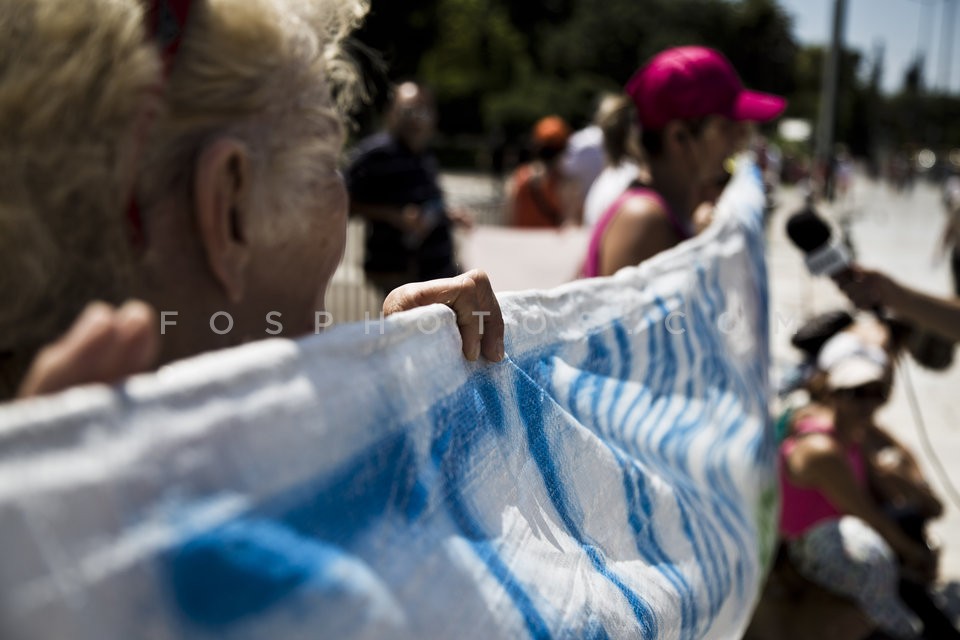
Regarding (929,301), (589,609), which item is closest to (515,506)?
(589,609)

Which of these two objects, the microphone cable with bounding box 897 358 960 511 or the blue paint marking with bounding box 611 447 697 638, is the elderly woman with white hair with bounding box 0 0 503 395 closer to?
the blue paint marking with bounding box 611 447 697 638

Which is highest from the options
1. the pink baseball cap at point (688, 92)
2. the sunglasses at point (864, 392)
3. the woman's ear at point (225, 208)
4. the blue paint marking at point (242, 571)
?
the woman's ear at point (225, 208)

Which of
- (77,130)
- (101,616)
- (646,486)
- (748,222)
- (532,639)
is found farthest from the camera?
(748,222)

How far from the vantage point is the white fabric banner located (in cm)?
64

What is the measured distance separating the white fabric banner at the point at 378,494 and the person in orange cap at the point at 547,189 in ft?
20.2

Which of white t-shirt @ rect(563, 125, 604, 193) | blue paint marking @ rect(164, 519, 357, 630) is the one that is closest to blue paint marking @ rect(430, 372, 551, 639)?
blue paint marking @ rect(164, 519, 357, 630)

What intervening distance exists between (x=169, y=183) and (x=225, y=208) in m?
0.06

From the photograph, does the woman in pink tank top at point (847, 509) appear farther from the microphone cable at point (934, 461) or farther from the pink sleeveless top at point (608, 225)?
the pink sleeveless top at point (608, 225)

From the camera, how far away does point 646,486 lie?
159 centimetres

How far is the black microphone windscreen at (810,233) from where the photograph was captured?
351 cm

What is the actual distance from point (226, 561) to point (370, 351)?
0.93 feet

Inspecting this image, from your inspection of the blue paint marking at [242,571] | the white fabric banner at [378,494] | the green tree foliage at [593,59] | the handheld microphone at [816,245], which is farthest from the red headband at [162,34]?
the green tree foliage at [593,59]

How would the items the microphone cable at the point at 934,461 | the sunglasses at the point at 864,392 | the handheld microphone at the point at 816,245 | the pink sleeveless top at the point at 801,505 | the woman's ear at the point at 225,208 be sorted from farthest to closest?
the microphone cable at the point at 934,461 → the sunglasses at the point at 864,392 → the pink sleeveless top at the point at 801,505 → the handheld microphone at the point at 816,245 → the woman's ear at the point at 225,208

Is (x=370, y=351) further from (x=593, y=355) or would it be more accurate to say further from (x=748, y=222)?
(x=748, y=222)
